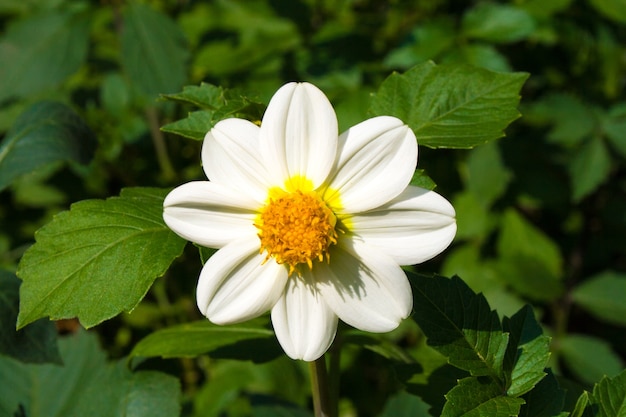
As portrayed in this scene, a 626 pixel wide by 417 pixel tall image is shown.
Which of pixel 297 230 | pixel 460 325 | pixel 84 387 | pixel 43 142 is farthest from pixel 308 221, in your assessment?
pixel 84 387

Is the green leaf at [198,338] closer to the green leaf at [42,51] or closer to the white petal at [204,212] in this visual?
the white petal at [204,212]

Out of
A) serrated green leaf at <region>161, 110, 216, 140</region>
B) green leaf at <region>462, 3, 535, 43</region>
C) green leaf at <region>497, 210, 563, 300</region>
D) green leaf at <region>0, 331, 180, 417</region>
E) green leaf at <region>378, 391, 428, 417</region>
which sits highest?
serrated green leaf at <region>161, 110, 216, 140</region>

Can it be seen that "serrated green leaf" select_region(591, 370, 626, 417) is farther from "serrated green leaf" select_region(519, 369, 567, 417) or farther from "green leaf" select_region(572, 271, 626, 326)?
"green leaf" select_region(572, 271, 626, 326)

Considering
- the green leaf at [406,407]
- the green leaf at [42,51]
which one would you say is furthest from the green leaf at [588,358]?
the green leaf at [42,51]

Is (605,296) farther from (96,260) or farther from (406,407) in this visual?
(96,260)

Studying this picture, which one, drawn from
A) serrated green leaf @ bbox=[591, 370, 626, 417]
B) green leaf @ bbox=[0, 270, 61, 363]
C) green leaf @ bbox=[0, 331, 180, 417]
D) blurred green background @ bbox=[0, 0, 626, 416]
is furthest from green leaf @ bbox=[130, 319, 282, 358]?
blurred green background @ bbox=[0, 0, 626, 416]

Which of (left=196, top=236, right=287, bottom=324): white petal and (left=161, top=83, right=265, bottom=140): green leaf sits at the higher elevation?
(left=161, top=83, right=265, bottom=140): green leaf
